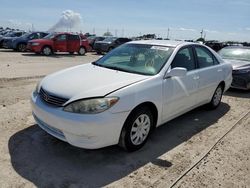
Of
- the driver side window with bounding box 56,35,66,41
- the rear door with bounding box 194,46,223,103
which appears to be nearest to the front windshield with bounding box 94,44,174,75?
the rear door with bounding box 194,46,223,103

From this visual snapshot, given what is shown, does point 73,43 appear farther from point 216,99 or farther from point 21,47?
point 216,99

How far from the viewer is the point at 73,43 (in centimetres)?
1989

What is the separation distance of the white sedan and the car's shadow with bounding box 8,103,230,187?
26 centimetres

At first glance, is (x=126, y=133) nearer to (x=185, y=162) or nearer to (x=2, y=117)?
(x=185, y=162)

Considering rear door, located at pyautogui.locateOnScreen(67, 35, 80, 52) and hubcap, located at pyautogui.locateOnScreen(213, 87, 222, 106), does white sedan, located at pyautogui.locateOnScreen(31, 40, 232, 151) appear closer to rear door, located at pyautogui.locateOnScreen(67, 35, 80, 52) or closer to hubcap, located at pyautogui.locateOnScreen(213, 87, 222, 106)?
hubcap, located at pyautogui.locateOnScreen(213, 87, 222, 106)

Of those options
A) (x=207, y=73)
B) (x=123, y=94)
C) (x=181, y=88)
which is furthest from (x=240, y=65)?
(x=123, y=94)

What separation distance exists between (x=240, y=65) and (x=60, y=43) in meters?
13.6

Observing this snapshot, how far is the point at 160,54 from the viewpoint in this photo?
455 centimetres

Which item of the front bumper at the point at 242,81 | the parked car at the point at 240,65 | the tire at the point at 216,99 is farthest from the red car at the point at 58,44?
the tire at the point at 216,99

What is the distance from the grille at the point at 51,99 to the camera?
346 centimetres

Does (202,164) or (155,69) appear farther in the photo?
(155,69)

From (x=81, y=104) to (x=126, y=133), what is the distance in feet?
2.47

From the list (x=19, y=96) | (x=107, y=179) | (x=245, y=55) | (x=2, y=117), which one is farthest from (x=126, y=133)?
(x=245, y=55)

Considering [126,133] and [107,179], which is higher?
[126,133]
